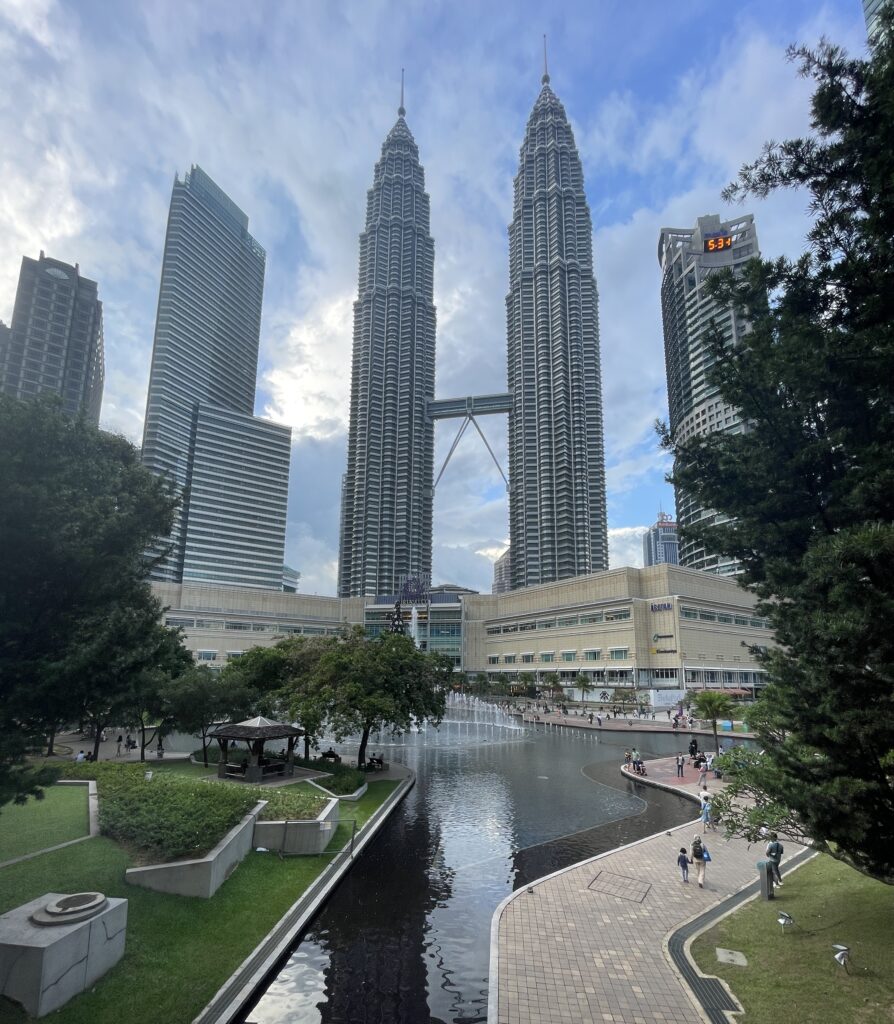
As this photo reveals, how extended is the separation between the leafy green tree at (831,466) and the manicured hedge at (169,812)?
14430 mm

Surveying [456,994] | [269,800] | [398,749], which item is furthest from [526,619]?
[456,994]

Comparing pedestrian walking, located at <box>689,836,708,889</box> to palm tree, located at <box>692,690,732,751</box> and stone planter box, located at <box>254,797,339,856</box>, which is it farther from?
palm tree, located at <box>692,690,732,751</box>

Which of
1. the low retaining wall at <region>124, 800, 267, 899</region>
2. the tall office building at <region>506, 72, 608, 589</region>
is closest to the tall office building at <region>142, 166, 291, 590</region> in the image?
the tall office building at <region>506, 72, 608, 589</region>

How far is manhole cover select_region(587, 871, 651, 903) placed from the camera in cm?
1656

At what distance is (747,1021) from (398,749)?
126 feet

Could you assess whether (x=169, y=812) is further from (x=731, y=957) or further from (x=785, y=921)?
(x=785, y=921)

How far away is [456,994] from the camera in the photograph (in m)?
11.9

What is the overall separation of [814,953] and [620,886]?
605 centimetres

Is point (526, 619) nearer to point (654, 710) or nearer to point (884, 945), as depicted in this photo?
point (654, 710)

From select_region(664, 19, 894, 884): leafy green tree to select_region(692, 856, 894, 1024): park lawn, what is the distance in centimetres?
202

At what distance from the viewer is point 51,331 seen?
5871 inches

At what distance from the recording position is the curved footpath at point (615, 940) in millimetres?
10891

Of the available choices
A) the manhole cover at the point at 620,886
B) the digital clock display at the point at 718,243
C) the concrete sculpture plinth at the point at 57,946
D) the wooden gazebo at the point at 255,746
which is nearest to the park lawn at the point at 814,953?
the manhole cover at the point at 620,886

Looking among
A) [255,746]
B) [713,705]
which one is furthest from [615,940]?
[713,705]
